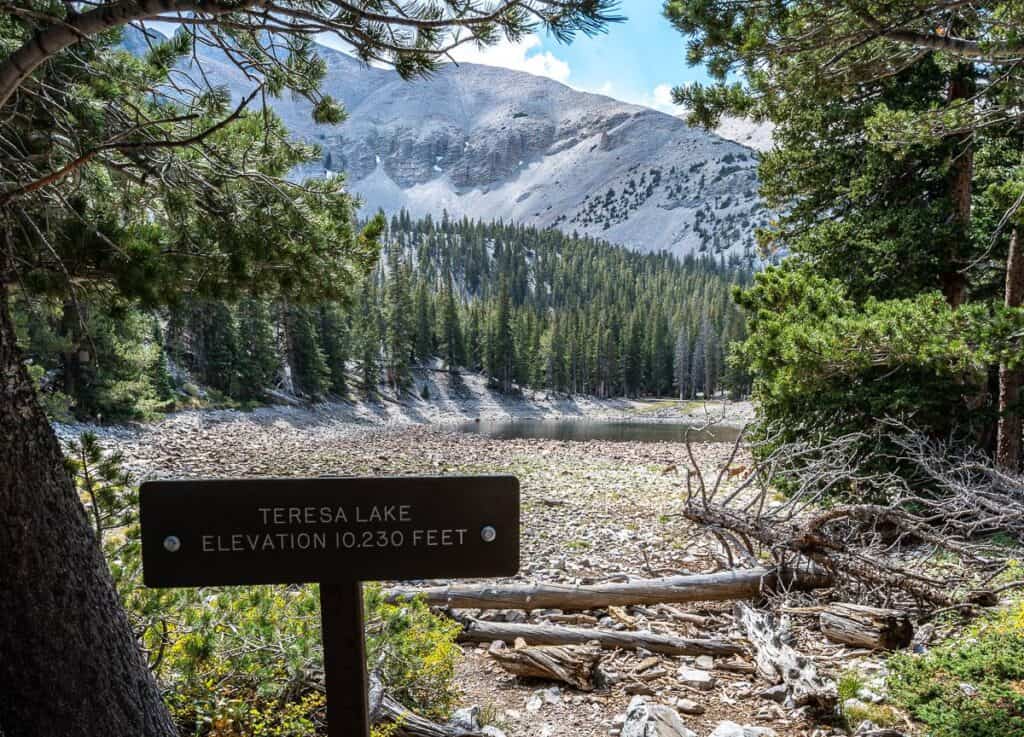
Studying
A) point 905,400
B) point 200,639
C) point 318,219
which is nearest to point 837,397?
point 905,400

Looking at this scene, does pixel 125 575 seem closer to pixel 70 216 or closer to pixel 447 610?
pixel 70 216

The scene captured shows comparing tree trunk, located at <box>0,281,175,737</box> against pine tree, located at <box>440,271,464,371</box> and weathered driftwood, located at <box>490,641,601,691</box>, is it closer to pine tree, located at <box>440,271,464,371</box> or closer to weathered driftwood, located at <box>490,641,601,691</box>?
weathered driftwood, located at <box>490,641,601,691</box>

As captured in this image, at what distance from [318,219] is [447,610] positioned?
3210 mm

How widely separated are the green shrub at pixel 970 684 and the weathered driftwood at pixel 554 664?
5.64 ft

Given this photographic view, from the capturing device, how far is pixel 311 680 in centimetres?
305

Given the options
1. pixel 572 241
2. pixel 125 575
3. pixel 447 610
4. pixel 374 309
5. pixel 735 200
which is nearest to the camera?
pixel 125 575

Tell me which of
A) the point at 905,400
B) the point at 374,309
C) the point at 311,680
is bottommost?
the point at 311,680

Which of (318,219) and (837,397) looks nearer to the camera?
(318,219)

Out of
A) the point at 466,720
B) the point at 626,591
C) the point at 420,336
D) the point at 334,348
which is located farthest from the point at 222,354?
the point at 466,720

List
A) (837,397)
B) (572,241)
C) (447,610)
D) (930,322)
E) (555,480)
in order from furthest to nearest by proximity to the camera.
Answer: (572,241) → (555,480) → (837,397) → (930,322) → (447,610)

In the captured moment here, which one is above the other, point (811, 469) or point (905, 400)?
point (905, 400)

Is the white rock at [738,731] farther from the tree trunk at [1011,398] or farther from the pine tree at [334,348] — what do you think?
the pine tree at [334,348]

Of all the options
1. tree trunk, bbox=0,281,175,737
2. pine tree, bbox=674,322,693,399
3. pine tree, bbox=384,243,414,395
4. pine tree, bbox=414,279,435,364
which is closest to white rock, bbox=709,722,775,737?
tree trunk, bbox=0,281,175,737

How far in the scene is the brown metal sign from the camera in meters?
2.00
